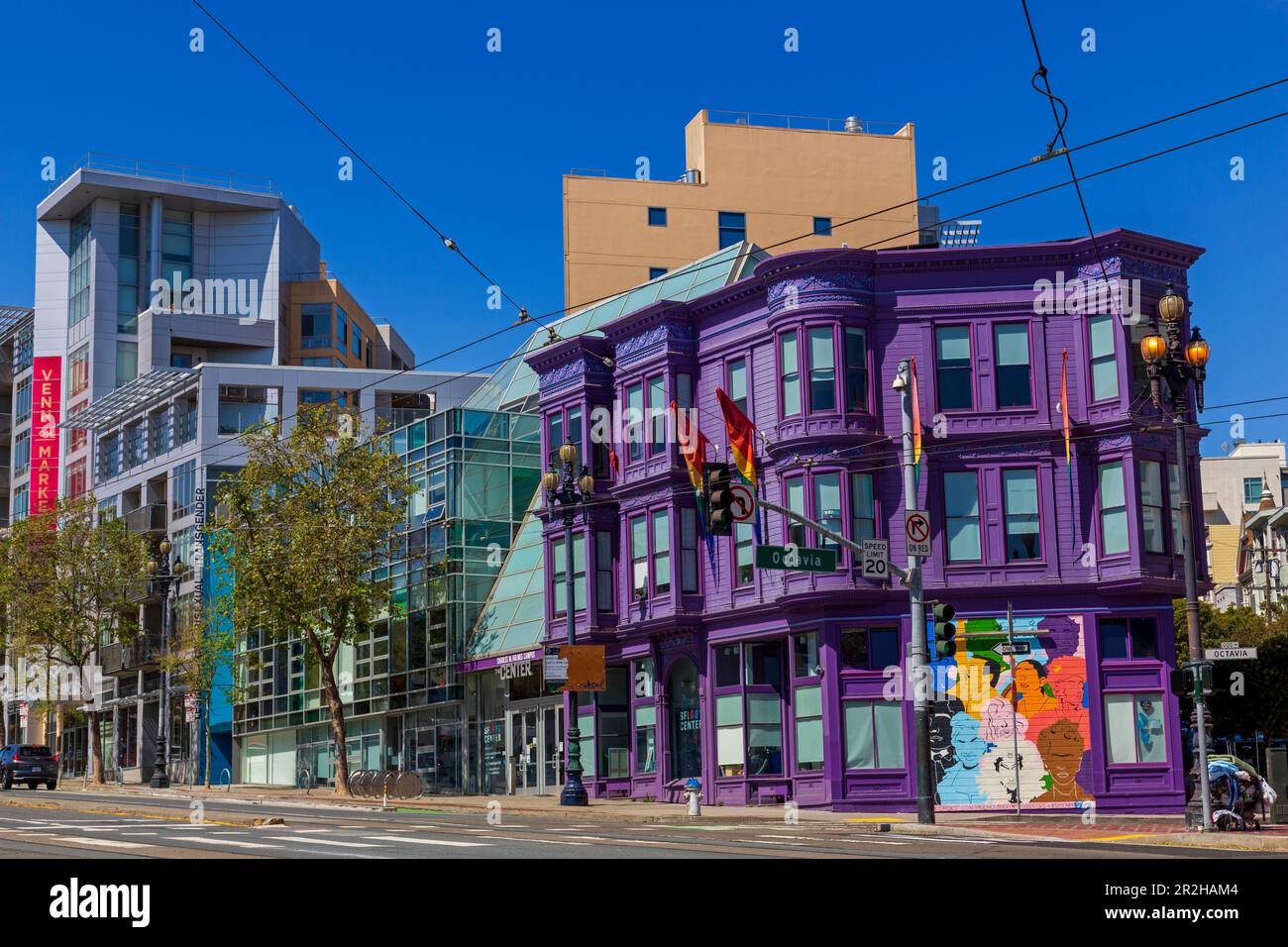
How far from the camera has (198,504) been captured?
72250mm

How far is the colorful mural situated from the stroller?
430 centimetres

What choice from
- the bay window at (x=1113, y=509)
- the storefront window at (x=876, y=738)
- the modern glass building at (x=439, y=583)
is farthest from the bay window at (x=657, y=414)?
the bay window at (x=1113, y=509)

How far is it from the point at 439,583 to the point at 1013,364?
74.6 ft

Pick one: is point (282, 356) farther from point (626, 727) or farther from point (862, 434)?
point (862, 434)

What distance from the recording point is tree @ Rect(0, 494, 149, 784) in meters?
68.4

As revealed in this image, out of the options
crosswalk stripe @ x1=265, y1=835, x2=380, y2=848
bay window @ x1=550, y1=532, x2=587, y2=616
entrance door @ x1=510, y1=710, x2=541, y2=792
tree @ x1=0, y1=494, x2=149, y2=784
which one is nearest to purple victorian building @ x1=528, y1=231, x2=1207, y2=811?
bay window @ x1=550, y1=532, x2=587, y2=616

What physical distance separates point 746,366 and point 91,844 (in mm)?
23672

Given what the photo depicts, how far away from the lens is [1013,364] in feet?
129

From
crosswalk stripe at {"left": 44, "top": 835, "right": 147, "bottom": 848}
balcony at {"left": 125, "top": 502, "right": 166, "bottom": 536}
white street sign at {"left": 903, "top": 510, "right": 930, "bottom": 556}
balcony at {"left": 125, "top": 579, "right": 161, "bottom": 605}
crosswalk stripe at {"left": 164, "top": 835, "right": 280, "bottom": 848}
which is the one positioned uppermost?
balcony at {"left": 125, "top": 502, "right": 166, "bottom": 536}

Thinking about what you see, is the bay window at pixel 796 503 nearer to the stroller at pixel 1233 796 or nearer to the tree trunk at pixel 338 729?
the stroller at pixel 1233 796

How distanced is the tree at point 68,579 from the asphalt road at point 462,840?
3364 centimetres

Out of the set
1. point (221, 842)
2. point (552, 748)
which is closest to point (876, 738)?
point (552, 748)

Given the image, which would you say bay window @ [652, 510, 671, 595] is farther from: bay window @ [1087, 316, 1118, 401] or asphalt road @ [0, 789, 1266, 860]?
bay window @ [1087, 316, 1118, 401]
